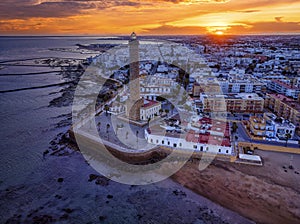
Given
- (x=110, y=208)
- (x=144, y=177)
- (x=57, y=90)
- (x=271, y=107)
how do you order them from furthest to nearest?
(x=57, y=90) → (x=271, y=107) → (x=144, y=177) → (x=110, y=208)

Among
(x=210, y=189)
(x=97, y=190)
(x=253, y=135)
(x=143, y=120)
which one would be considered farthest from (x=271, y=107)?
(x=97, y=190)

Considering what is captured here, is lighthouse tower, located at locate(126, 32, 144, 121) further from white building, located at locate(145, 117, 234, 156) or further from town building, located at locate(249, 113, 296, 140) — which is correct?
town building, located at locate(249, 113, 296, 140)

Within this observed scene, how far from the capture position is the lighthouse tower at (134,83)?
23.5 m

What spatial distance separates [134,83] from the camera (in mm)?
23844

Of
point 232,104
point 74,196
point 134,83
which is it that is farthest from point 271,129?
point 74,196

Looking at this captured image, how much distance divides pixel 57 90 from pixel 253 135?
3307cm

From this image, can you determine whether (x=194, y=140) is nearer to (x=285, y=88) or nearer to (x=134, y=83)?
(x=134, y=83)

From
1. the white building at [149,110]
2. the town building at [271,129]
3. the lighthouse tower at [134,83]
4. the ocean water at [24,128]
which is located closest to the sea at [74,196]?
the ocean water at [24,128]

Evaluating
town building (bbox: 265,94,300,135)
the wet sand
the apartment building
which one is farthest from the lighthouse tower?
town building (bbox: 265,94,300,135)

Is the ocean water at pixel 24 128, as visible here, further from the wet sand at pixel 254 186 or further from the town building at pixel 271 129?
the town building at pixel 271 129

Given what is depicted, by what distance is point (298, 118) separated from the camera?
77.0 feet

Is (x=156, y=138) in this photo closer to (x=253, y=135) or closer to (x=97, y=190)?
(x=97, y=190)

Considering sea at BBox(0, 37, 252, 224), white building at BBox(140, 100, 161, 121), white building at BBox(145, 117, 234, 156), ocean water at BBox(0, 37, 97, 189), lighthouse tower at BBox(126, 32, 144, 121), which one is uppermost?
lighthouse tower at BBox(126, 32, 144, 121)

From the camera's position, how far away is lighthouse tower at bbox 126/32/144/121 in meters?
23.5
